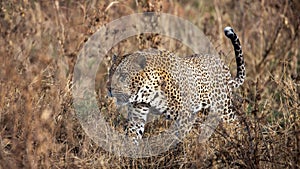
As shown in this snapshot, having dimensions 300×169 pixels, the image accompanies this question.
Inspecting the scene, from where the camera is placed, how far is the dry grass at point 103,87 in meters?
4.95

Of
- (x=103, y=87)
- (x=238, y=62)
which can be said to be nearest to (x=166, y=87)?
(x=238, y=62)

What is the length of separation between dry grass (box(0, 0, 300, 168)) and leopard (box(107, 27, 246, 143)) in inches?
11.1

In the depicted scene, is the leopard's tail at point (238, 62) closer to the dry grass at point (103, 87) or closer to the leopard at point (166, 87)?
the leopard at point (166, 87)

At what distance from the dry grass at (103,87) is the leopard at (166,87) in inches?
11.1

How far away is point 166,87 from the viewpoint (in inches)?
233

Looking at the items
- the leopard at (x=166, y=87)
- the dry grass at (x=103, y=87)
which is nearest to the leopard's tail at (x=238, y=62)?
the leopard at (x=166, y=87)

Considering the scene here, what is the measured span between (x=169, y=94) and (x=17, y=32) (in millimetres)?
2518

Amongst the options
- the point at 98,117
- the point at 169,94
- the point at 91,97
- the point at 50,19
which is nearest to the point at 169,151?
the point at 169,94

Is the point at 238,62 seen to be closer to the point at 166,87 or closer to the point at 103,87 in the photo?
the point at 166,87

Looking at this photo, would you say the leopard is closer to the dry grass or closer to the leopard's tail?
the leopard's tail

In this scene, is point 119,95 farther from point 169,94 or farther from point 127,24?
point 127,24

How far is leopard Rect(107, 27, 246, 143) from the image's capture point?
19.4 feet

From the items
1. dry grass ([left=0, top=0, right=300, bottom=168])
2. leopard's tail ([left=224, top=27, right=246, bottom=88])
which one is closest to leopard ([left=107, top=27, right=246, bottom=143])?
leopard's tail ([left=224, top=27, right=246, bottom=88])

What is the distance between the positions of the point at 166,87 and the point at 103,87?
1759mm
